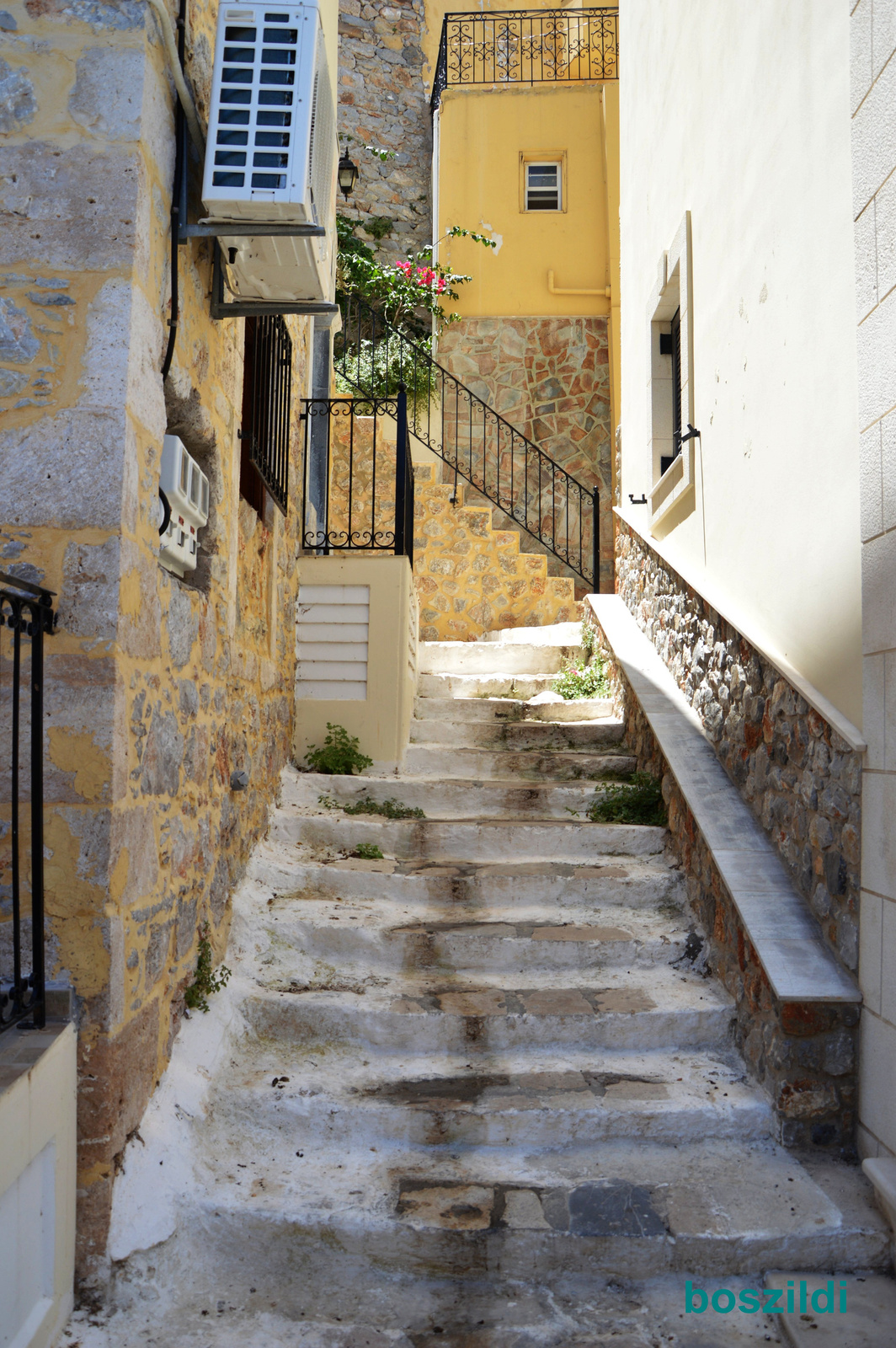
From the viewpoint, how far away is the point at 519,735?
5.61 m

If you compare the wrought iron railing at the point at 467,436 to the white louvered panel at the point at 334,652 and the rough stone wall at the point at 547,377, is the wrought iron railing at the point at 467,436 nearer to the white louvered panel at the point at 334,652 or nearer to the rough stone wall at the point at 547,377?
the rough stone wall at the point at 547,377

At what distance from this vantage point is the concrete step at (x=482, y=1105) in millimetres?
2930

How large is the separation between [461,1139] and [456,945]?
2.86 ft

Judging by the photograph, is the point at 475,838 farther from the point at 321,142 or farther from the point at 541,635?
the point at 541,635

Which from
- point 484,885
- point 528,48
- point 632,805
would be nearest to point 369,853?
point 484,885

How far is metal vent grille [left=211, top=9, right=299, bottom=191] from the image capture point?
8.84ft

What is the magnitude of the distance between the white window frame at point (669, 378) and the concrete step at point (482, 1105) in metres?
3.08

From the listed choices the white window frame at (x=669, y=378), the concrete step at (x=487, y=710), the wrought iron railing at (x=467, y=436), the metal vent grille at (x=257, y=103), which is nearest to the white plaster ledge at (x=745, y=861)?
the concrete step at (x=487, y=710)

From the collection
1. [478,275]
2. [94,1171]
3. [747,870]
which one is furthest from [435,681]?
[478,275]

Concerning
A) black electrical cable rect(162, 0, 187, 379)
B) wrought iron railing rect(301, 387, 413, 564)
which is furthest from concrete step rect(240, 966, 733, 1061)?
wrought iron railing rect(301, 387, 413, 564)

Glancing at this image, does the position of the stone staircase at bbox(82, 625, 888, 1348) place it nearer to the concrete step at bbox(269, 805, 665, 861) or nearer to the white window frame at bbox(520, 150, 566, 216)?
the concrete step at bbox(269, 805, 665, 861)

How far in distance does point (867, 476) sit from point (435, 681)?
3.83 m

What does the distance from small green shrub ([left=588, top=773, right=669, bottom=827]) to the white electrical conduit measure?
126 inches

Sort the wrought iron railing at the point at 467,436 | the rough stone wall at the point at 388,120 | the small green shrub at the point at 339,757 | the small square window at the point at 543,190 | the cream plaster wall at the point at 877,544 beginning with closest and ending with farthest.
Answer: the cream plaster wall at the point at 877,544 < the small green shrub at the point at 339,757 < the wrought iron railing at the point at 467,436 < the small square window at the point at 543,190 < the rough stone wall at the point at 388,120
